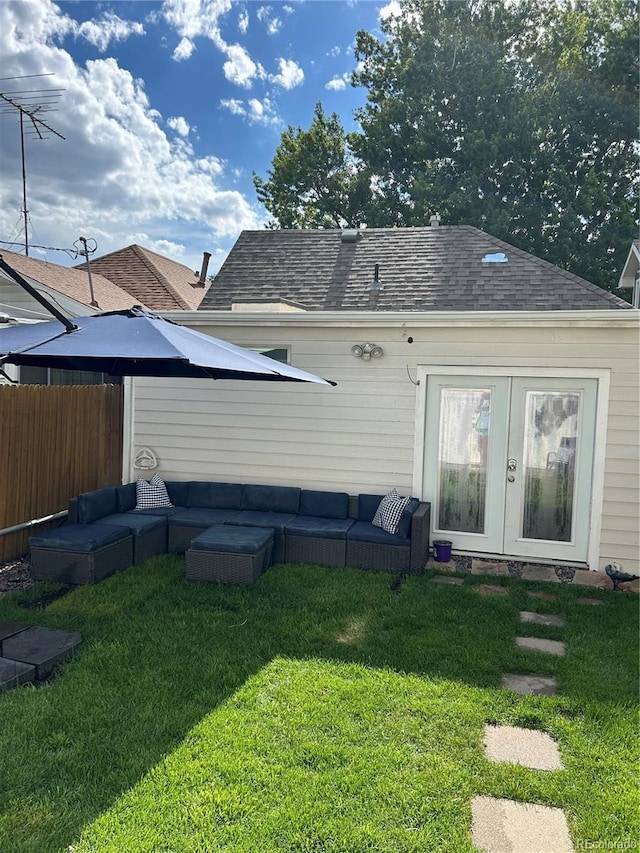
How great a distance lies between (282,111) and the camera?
59.5ft

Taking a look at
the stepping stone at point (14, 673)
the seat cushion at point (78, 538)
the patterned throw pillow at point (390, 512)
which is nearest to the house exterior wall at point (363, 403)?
the patterned throw pillow at point (390, 512)

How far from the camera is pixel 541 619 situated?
492 cm

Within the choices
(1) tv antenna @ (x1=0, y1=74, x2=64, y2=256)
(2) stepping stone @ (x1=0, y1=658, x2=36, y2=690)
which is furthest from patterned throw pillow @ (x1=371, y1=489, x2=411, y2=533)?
(1) tv antenna @ (x1=0, y1=74, x2=64, y2=256)

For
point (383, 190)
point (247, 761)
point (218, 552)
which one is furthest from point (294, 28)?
point (247, 761)

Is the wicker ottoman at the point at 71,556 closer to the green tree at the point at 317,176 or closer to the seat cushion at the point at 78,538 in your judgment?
the seat cushion at the point at 78,538

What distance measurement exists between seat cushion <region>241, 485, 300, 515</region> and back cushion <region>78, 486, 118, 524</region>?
150 centimetres

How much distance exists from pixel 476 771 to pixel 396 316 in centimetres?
469

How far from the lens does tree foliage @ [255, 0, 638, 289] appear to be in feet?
56.6

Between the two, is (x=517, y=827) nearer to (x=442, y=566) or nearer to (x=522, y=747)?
(x=522, y=747)

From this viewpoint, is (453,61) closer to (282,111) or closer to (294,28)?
(282,111)

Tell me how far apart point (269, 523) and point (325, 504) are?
78cm

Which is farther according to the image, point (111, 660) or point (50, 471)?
point (50, 471)

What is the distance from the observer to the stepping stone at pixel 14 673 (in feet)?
11.3

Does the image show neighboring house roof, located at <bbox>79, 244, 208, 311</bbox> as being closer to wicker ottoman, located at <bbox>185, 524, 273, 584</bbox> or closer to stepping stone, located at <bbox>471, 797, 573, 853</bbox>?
wicker ottoman, located at <bbox>185, 524, 273, 584</bbox>
